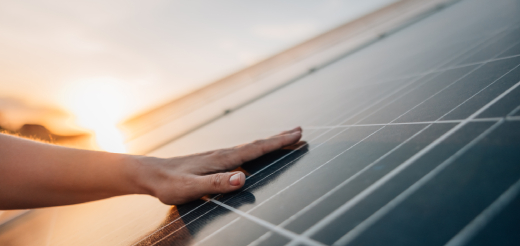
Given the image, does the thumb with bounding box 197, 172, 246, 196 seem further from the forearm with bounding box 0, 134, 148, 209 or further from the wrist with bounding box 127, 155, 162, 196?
the forearm with bounding box 0, 134, 148, 209

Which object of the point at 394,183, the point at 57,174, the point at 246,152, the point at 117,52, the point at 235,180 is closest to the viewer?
the point at 394,183

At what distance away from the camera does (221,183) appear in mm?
1212

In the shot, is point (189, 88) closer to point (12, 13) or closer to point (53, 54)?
point (53, 54)

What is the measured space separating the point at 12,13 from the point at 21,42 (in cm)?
53

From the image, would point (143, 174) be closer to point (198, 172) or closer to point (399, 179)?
point (198, 172)

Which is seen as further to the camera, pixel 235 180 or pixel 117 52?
pixel 117 52

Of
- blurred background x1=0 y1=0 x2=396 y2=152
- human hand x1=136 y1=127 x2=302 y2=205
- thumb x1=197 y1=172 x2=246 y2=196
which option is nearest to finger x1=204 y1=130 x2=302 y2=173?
human hand x1=136 y1=127 x2=302 y2=205

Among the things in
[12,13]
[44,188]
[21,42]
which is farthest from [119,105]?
[44,188]

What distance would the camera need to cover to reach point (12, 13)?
424cm

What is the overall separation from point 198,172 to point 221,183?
10.2 inches

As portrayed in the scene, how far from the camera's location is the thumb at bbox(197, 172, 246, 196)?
47.1 inches

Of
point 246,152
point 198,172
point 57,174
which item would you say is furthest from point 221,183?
point 57,174

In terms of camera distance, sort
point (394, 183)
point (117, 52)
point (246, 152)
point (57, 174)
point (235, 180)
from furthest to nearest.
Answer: point (117, 52), point (246, 152), point (57, 174), point (235, 180), point (394, 183)

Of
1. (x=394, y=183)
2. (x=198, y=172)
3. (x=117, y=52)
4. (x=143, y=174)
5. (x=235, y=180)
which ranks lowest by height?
(x=394, y=183)
